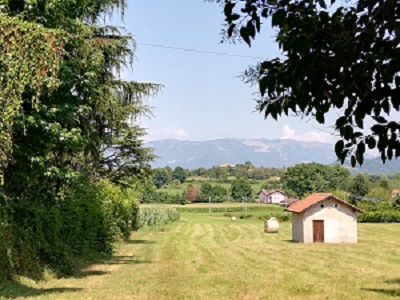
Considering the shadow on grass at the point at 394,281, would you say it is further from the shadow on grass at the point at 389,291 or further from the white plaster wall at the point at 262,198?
the white plaster wall at the point at 262,198

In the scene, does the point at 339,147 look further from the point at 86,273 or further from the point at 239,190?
the point at 239,190

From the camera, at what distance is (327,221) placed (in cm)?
4331

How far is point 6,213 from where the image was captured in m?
14.2

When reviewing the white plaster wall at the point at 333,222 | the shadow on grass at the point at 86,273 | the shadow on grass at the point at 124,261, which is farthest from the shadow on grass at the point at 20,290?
the white plaster wall at the point at 333,222

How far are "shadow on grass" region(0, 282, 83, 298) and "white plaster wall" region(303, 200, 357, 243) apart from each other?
31569mm

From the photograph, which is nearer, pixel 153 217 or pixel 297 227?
pixel 297 227

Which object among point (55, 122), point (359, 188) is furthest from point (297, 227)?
point (359, 188)

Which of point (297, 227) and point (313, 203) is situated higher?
point (313, 203)

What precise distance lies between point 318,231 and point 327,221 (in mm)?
1122

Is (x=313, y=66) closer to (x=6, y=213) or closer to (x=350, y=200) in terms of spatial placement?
(x=6, y=213)

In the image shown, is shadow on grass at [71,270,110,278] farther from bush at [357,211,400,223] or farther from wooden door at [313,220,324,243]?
bush at [357,211,400,223]

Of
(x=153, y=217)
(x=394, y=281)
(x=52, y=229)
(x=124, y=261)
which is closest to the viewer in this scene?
(x=52, y=229)

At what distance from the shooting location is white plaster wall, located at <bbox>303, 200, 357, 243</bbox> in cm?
4300

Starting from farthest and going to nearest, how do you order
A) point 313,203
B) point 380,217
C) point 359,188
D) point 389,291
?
point 359,188 < point 380,217 < point 313,203 < point 389,291
